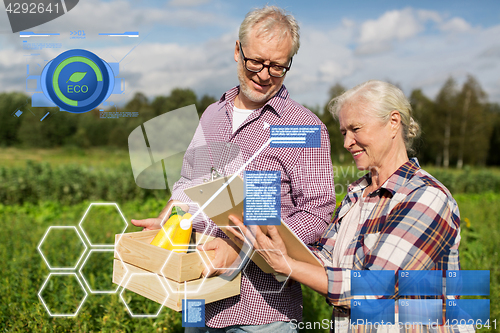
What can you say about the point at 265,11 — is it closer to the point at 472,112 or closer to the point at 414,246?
the point at 414,246

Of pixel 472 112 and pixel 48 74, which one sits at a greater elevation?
pixel 48 74

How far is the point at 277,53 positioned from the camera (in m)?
1.78

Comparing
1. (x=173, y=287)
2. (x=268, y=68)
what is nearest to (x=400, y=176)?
(x=268, y=68)

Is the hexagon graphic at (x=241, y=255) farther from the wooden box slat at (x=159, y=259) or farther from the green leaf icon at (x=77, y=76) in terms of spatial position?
the green leaf icon at (x=77, y=76)

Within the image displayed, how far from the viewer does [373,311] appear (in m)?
1.50

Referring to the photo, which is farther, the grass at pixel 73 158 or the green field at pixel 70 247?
the grass at pixel 73 158

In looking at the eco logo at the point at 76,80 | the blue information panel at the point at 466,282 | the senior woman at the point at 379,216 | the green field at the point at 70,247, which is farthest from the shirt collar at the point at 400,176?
the green field at the point at 70,247

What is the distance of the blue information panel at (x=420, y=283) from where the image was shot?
1.40 m

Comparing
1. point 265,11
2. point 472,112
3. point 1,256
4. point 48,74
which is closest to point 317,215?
point 265,11

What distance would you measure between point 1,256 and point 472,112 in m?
31.0

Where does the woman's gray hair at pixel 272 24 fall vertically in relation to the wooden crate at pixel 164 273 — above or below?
above

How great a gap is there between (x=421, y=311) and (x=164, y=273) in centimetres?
107

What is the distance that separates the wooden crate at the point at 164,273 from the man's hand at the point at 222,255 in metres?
0.03

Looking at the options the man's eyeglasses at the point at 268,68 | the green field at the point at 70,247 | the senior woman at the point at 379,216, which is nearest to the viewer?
the senior woman at the point at 379,216
